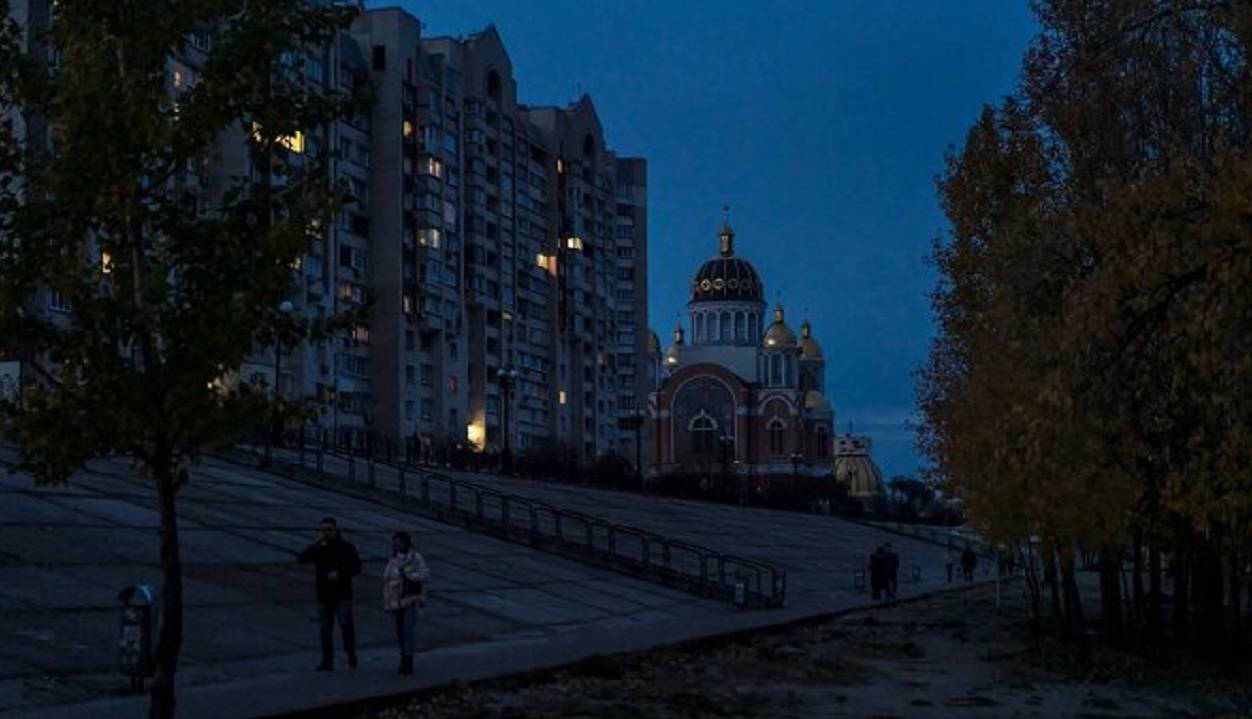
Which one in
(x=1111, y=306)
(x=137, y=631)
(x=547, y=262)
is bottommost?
(x=137, y=631)

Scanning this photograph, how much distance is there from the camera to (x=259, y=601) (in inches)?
971

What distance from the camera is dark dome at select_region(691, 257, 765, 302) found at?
627ft

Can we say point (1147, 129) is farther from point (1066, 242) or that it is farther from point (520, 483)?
point (520, 483)

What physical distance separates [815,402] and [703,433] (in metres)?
20.3

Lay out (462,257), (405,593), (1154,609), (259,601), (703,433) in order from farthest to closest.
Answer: (703,433)
(462,257)
(1154,609)
(259,601)
(405,593)

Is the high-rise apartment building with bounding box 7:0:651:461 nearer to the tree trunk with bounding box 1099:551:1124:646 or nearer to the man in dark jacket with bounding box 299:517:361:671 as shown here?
the tree trunk with bounding box 1099:551:1124:646

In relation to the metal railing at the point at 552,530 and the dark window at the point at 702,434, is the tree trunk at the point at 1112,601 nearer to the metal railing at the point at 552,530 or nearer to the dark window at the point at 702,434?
the metal railing at the point at 552,530

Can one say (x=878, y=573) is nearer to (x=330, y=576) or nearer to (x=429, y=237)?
(x=330, y=576)

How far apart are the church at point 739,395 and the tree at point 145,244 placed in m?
132

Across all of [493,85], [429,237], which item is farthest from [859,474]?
[429,237]

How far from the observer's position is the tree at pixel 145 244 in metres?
12.1

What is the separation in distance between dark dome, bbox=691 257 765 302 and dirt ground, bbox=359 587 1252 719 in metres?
159

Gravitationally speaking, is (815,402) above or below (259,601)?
above

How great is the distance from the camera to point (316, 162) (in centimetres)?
1364
